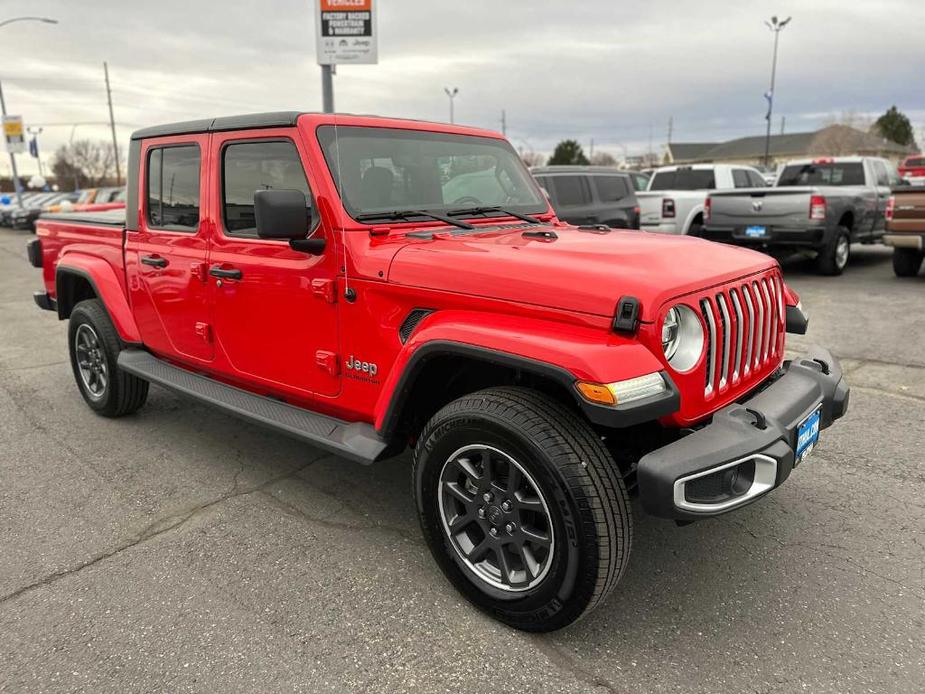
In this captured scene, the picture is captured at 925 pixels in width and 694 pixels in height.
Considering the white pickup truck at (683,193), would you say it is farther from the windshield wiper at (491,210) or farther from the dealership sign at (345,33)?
the windshield wiper at (491,210)

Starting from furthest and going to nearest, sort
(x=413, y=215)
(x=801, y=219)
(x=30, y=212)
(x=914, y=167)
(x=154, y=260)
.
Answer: (x=914, y=167), (x=30, y=212), (x=801, y=219), (x=154, y=260), (x=413, y=215)

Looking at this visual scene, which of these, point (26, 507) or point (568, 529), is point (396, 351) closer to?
point (568, 529)

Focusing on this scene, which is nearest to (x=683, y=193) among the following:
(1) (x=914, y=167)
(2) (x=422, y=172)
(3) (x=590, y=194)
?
(3) (x=590, y=194)

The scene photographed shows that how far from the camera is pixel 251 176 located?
3416mm

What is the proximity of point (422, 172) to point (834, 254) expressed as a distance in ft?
29.7

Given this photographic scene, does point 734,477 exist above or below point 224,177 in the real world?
below

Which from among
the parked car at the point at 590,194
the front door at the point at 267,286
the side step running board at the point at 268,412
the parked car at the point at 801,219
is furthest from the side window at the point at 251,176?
the parked car at the point at 801,219

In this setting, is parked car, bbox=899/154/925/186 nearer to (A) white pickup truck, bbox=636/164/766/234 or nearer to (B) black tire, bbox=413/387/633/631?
(A) white pickup truck, bbox=636/164/766/234

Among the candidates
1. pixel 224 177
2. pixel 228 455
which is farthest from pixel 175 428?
pixel 224 177

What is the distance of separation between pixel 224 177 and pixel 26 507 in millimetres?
1987

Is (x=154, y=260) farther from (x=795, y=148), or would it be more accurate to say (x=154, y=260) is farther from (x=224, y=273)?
(x=795, y=148)

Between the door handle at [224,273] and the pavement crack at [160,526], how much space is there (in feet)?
3.78

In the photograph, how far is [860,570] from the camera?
288 cm

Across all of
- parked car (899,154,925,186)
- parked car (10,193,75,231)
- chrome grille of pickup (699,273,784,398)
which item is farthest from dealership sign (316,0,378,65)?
parked car (899,154,925,186)
